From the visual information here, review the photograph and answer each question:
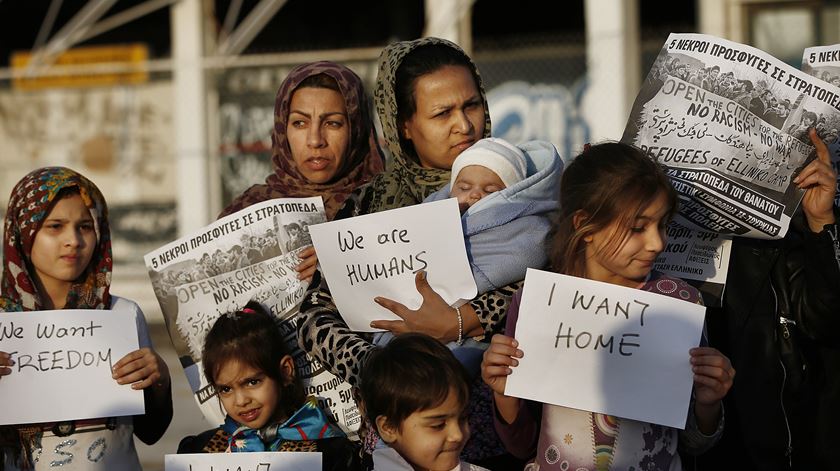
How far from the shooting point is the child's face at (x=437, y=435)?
9.48 feet

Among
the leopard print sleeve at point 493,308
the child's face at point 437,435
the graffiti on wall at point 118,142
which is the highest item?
the leopard print sleeve at point 493,308

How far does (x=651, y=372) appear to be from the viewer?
283 cm

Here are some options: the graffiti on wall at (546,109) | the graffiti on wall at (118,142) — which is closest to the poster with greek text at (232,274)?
the graffiti on wall at (546,109)

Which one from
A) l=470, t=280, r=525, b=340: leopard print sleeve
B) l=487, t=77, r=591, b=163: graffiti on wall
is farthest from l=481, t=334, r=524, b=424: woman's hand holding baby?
l=487, t=77, r=591, b=163: graffiti on wall

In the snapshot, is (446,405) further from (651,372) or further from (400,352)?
(651,372)

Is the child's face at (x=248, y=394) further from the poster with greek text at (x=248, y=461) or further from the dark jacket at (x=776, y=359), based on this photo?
the dark jacket at (x=776, y=359)

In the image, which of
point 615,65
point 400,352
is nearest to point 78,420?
point 400,352

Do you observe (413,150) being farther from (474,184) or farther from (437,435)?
(437,435)

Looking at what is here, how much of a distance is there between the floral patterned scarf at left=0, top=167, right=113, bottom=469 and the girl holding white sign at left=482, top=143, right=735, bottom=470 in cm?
151

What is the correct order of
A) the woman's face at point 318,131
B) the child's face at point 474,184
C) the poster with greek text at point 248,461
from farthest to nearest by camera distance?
the woman's face at point 318,131 → the poster with greek text at point 248,461 → the child's face at point 474,184

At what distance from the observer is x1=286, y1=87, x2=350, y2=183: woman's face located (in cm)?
384

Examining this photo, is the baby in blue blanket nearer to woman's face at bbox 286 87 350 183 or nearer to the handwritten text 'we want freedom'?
woman's face at bbox 286 87 350 183

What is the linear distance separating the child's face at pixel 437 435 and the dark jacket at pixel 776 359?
95 centimetres

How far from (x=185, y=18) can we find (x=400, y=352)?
12796 mm
